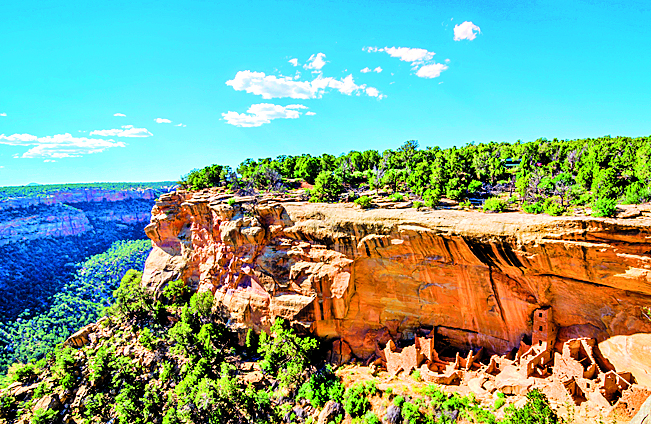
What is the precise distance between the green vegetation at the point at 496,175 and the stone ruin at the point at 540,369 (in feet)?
30.8

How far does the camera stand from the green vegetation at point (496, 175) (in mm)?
24719

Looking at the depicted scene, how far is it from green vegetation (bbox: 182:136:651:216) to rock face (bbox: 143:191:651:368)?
2.99m

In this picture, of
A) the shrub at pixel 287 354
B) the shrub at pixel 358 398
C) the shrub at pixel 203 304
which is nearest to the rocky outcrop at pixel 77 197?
the shrub at pixel 203 304

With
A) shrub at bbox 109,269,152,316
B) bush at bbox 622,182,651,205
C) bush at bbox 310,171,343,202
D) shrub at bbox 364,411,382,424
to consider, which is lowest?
shrub at bbox 364,411,382,424

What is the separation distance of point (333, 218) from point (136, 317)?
29869mm

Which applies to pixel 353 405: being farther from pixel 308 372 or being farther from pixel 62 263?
pixel 62 263

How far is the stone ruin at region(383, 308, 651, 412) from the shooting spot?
1780cm

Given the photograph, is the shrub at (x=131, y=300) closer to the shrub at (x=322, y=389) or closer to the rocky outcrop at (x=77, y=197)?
the shrub at (x=322, y=389)

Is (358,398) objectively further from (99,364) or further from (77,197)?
(77,197)

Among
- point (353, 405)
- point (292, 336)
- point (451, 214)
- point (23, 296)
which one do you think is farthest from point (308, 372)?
point (23, 296)

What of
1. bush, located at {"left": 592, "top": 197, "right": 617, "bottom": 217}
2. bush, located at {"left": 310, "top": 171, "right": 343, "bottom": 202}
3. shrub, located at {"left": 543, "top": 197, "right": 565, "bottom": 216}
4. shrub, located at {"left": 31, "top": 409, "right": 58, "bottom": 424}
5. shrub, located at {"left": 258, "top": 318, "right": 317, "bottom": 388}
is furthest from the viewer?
bush, located at {"left": 310, "top": 171, "right": 343, "bottom": 202}

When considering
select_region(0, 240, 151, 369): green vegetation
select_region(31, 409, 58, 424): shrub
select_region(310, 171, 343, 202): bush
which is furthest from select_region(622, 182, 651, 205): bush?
select_region(0, 240, 151, 369): green vegetation

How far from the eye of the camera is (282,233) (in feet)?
105

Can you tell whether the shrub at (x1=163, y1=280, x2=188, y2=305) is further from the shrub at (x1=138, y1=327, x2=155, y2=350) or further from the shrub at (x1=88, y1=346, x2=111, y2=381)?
the shrub at (x1=88, y1=346, x2=111, y2=381)
